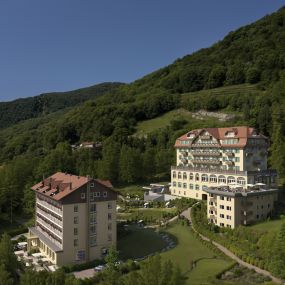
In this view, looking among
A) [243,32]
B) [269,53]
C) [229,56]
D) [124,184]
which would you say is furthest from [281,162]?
[243,32]

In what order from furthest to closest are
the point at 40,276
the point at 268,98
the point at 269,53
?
the point at 269,53 < the point at 268,98 < the point at 40,276

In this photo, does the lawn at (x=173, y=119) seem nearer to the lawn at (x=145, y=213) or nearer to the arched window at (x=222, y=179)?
the arched window at (x=222, y=179)

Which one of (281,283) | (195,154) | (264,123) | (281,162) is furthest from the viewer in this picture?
(264,123)

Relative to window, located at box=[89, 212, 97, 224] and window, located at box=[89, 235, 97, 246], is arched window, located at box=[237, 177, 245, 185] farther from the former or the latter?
window, located at box=[89, 235, 97, 246]

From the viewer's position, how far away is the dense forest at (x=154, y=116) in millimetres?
87000

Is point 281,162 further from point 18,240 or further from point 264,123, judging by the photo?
point 18,240

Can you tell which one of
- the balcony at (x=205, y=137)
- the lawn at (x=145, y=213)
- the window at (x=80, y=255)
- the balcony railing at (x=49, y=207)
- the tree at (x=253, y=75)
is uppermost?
the tree at (x=253, y=75)

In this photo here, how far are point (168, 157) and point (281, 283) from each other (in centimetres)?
5639

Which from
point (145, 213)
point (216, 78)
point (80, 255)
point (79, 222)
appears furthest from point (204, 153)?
point (216, 78)

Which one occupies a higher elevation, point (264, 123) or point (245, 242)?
point (264, 123)

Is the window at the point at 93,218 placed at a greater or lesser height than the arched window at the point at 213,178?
lesser

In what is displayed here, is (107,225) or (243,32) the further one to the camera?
(243,32)

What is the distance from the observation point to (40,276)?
105 feet

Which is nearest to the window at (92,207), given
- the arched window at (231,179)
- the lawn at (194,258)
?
the lawn at (194,258)
